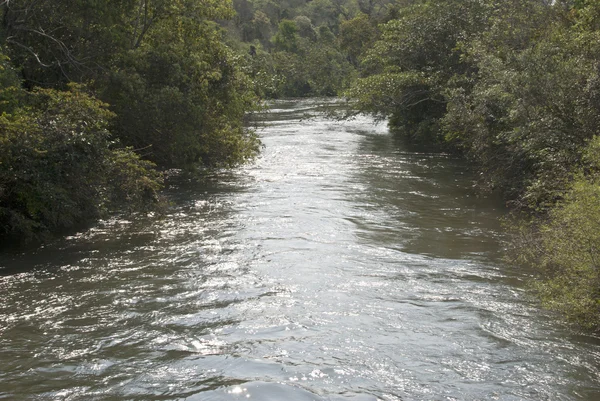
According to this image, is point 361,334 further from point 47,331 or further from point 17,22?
point 17,22

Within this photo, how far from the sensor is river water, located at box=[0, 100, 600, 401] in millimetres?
6582

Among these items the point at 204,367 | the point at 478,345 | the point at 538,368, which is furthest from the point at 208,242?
the point at 538,368

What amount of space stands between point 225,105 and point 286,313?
38.1 ft

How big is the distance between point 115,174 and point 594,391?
32.3ft

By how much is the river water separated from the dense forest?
851mm

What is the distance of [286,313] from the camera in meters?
8.58

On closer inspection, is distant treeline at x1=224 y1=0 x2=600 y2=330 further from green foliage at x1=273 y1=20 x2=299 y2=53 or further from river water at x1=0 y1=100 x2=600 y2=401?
green foliage at x1=273 y1=20 x2=299 y2=53

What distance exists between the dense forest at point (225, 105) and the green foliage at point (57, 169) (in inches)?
1.3

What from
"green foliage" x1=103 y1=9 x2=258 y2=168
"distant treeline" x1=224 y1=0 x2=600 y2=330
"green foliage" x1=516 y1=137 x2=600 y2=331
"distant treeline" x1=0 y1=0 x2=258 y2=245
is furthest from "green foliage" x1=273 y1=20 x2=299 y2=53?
"green foliage" x1=516 y1=137 x2=600 y2=331

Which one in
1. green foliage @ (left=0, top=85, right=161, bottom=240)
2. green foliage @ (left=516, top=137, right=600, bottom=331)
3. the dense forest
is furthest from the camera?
green foliage @ (left=0, top=85, right=161, bottom=240)

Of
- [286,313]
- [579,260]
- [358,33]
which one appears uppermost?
[358,33]

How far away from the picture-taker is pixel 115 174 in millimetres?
12922

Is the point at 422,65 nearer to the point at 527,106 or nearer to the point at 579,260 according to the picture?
the point at 527,106

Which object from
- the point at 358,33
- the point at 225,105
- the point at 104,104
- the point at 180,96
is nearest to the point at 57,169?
the point at 104,104
